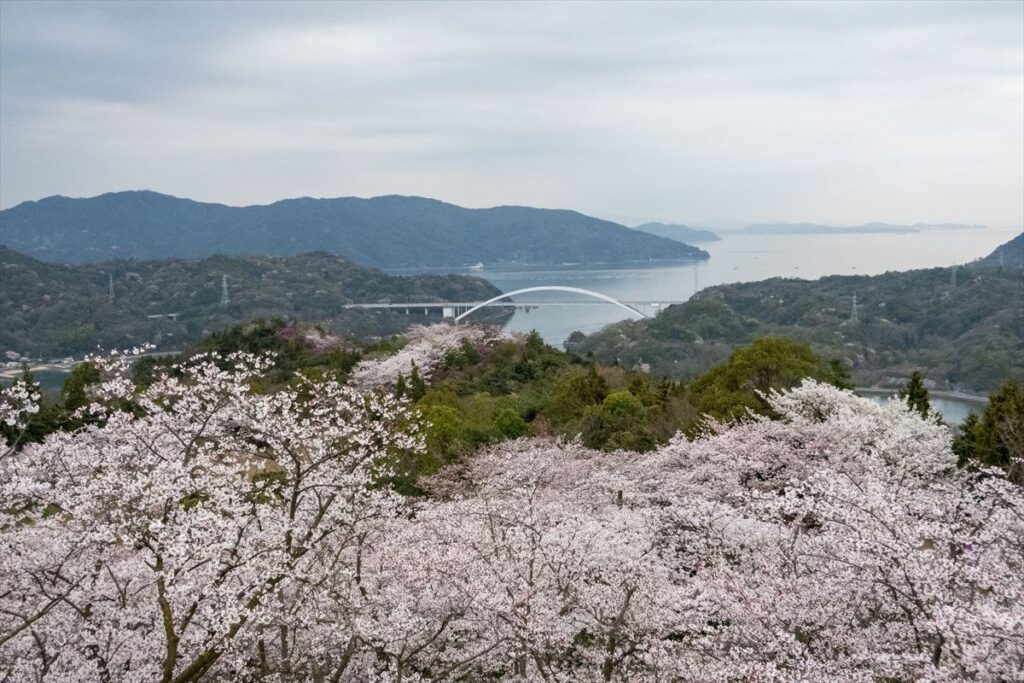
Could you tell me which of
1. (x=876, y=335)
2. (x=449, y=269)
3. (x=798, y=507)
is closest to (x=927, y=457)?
(x=798, y=507)

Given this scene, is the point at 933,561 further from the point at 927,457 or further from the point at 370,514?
the point at 927,457

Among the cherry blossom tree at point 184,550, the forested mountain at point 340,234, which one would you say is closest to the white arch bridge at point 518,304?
the cherry blossom tree at point 184,550

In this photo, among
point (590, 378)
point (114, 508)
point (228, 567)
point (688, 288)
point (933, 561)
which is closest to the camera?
point (933, 561)

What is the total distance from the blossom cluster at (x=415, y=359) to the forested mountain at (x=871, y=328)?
1466cm

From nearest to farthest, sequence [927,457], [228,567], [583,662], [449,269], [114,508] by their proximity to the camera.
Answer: [228,567], [114,508], [583,662], [927,457], [449,269]

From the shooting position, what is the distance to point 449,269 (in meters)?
157

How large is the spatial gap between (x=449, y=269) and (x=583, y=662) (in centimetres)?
14880

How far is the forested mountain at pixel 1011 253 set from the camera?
10039 centimetres

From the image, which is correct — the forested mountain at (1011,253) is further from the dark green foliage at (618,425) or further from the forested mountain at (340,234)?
the dark green foliage at (618,425)

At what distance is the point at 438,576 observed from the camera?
30.8ft

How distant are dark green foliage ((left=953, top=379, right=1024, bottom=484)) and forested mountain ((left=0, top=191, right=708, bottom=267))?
139 metres

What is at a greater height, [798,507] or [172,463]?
[172,463]

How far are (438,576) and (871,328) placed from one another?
192 feet

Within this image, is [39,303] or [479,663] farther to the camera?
[39,303]
